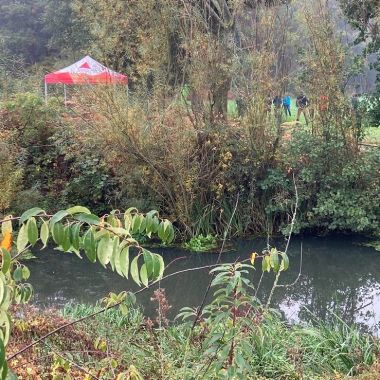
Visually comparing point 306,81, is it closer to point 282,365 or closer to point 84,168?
point 84,168

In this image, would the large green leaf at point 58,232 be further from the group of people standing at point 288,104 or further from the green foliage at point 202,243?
the group of people standing at point 288,104

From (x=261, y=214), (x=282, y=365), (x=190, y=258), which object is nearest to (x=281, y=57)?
(x=261, y=214)

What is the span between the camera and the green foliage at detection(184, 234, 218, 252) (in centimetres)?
907

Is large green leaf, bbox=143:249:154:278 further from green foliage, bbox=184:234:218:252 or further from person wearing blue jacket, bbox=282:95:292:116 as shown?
person wearing blue jacket, bbox=282:95:292:116

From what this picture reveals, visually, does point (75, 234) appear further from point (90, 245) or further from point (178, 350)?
point (178, 350)

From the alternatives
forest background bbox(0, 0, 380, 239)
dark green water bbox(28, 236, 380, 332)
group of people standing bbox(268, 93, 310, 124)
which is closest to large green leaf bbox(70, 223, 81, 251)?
dark green water bbox(28, 236, 380, 332)

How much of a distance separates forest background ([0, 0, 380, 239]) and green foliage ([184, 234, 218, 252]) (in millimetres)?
175

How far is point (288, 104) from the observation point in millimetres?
9648

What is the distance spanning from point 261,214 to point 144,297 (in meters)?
3.63

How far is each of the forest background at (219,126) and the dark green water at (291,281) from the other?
63cm

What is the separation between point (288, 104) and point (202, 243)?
296cm

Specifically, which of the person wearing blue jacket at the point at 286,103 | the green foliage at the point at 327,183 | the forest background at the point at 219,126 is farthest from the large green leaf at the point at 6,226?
the person wearing blue jacket at the point at 286,103

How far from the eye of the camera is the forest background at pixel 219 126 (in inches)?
360

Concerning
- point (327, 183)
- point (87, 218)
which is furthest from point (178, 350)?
point (327, 183)
